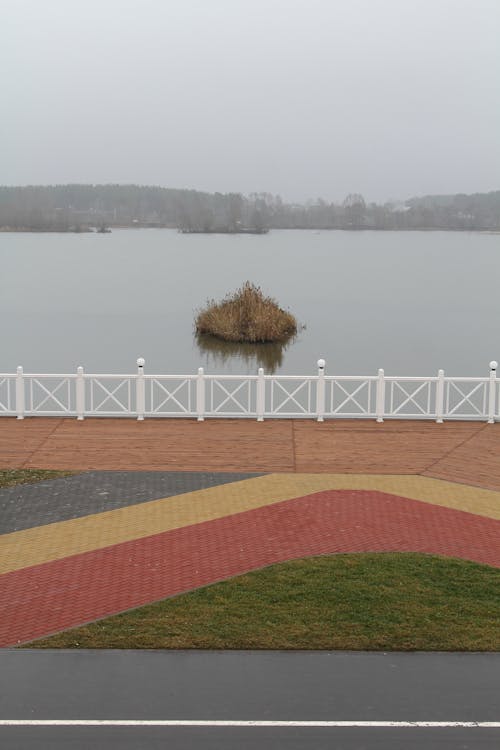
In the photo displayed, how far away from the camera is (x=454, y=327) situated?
5547cm

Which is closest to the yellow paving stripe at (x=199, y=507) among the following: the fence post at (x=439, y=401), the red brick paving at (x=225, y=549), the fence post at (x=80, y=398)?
the red brick paving at (x=225, y=549)

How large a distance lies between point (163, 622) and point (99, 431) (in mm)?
9581

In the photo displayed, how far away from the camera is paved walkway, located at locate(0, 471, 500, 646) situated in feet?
35.4

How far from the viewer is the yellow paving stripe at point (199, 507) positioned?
12.3 metres

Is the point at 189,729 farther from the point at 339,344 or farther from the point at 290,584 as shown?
the point at 339,344

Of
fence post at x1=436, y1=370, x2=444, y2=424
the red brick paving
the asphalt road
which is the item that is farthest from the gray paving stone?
fence post at x1=436, y1=370, x2=444, y2=424

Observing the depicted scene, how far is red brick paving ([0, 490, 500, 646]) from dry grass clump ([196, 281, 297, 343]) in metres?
32.3

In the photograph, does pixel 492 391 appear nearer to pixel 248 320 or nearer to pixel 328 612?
pixel 328 612

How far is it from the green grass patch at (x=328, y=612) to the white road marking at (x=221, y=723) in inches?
57.2

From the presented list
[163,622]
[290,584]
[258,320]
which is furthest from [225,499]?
[258,320]

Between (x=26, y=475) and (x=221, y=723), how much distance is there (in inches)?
341

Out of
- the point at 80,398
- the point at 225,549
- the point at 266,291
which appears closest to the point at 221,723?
the point at 225,549

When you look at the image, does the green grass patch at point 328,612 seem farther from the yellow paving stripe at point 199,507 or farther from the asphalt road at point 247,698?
the yellow paving stripe at point 199,507

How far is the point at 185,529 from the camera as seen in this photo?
1302 centimetres
